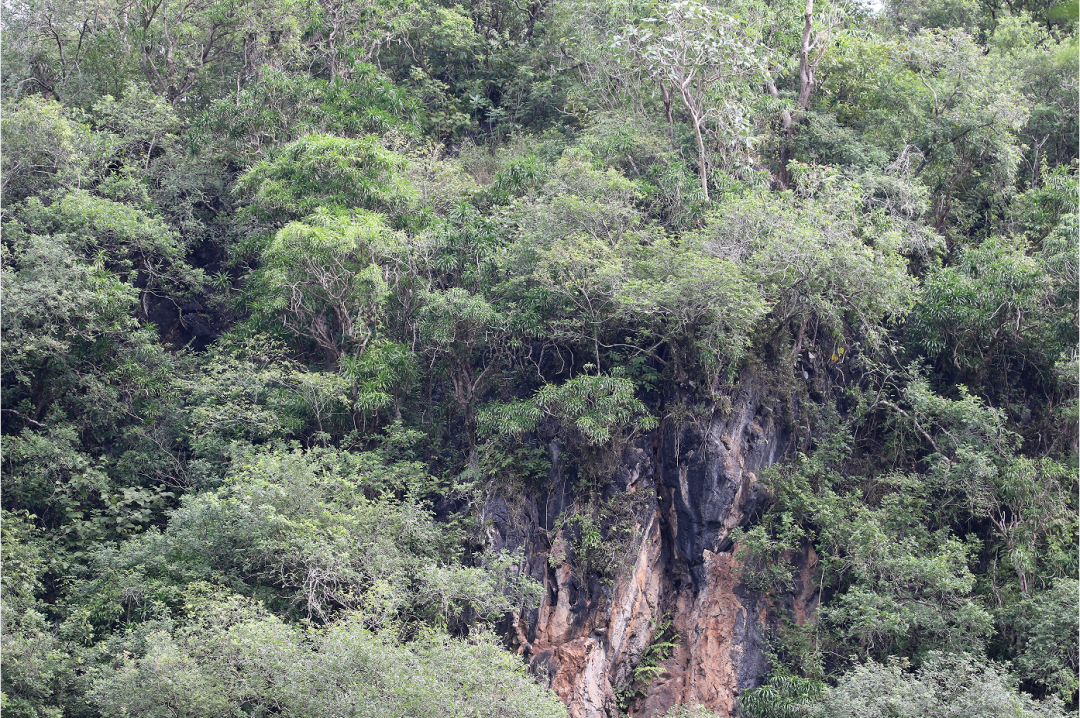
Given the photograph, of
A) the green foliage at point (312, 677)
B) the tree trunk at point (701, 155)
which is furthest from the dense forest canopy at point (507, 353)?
the tree trunk at point (701, 155)

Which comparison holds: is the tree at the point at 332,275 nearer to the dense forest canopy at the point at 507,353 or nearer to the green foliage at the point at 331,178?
the dense forest canopy at the point at 507,353

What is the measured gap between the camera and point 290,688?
9.23 m

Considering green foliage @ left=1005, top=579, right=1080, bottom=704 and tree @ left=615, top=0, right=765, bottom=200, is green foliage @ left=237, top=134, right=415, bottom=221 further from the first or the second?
green foliage @ left=1005, top=579, right=1080, bottom=704

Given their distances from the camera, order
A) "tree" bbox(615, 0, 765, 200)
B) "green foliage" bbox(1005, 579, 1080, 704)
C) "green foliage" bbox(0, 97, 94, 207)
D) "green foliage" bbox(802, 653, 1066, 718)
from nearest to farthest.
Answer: "green foliage" bbox(802, 653, 1066, 718) < "green foliage" bbox(1005, 579, 1080, 704) < "tree" bbox(615, 0, 765, 200) < "green foliage" bbox(0, 97, 94, 207)

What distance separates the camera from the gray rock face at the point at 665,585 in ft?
40.0

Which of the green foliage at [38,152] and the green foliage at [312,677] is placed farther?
the green foliage at [38,152]

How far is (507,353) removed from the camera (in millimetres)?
13758

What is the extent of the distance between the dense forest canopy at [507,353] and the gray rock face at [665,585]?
30 centimetres

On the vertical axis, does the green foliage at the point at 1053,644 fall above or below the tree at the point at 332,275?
below

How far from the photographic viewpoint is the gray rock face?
40.0ft

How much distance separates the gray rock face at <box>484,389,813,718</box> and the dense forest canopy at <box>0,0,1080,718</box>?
0.99 ft

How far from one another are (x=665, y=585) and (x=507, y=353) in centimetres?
381

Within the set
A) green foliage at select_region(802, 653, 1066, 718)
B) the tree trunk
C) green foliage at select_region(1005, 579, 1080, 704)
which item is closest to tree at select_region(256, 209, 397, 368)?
the tree trunk

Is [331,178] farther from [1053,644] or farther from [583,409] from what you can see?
[1053,644]
